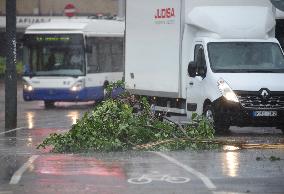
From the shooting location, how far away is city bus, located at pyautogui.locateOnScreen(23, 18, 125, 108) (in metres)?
39.0

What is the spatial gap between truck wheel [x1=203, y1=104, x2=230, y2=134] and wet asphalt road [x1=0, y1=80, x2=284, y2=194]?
2.45m

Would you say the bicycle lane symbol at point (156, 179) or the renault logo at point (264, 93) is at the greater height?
the renault logo at point (264, 93)

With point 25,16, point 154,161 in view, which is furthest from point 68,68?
point 25,16

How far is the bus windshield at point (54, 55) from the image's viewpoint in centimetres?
3944

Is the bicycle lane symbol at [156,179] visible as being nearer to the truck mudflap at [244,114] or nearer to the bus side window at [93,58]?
the truck mudflap at [244,114]

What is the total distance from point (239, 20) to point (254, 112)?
8.87 feet

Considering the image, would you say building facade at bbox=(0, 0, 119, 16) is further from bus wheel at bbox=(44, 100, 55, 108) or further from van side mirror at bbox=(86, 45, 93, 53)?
van side mirror at bbox=(86, 45, 93, 53)

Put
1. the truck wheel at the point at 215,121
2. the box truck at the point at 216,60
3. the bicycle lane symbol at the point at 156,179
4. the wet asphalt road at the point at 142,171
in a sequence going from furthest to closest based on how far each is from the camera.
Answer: the truck wheel at the point at 215,121
the box truck at the point at 216,60
the bicycle lane symbol at the point at 156,179
the wet asphalt road at the point at 142,171

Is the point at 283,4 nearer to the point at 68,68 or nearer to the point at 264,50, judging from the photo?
the point at 264,50

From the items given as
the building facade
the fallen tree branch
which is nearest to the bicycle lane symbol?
the fallen tree branch

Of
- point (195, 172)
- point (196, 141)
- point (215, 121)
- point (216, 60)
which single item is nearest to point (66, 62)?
point (216, 60)

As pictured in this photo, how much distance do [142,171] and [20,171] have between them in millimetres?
1800

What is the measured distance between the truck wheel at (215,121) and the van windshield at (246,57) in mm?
916

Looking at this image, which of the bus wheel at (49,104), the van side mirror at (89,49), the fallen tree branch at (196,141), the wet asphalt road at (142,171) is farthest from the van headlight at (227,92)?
the bus wheel at (49,104)
